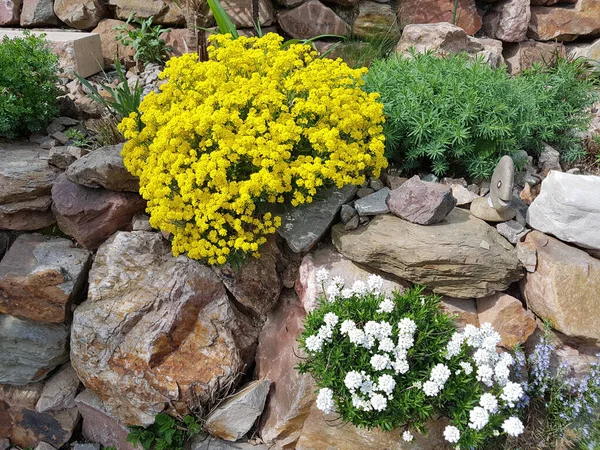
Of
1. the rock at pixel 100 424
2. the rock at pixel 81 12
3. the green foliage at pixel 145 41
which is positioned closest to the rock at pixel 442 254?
the rock at pixel 100 424

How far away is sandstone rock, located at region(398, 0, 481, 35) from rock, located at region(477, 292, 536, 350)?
3.92 m

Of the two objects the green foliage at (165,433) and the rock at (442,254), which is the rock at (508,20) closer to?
the rock at (442,254)

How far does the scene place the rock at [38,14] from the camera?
618 centimetres

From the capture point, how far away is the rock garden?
329 cm

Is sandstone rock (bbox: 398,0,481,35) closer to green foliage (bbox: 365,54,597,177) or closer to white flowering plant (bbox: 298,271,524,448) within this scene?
green foliage (bbox: 365,54,597,177)

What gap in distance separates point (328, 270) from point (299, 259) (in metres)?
0.32

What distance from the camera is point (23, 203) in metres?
4.05

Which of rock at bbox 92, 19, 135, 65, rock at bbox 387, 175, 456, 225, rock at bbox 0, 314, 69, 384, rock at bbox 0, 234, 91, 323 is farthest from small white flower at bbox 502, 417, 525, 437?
rock at bbox 92, 19, 135, 65

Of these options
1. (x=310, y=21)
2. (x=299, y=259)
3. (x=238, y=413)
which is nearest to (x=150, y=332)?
(x=238, y=413)

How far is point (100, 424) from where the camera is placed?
439 centimetres

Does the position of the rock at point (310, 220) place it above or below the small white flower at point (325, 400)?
above

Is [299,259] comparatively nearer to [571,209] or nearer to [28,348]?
[571,209]

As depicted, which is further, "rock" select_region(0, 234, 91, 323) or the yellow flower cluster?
"rock" select_region(0, 234, 91, 323)

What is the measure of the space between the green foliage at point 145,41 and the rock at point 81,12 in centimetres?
48
